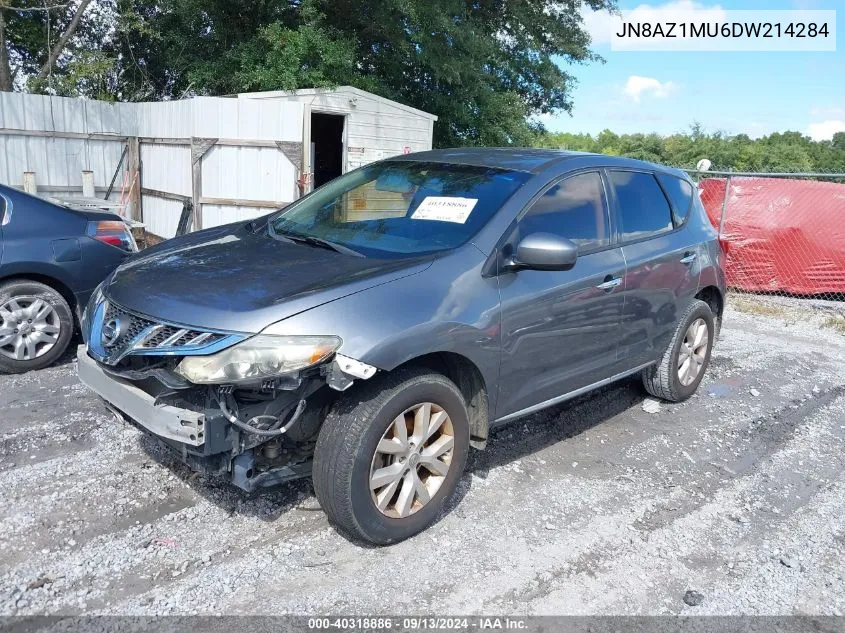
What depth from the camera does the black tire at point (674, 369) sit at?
5.04m

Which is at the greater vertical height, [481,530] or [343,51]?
[343,51]

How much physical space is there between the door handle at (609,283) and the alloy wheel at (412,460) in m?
1.34

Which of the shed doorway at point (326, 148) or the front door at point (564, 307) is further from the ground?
the shed doorway at point (326, 148)

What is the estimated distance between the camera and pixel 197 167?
9.52m

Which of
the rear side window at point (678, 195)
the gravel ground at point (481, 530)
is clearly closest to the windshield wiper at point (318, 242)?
the gravel ground at point (481, 530)

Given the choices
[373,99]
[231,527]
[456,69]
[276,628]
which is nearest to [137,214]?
[373,99]

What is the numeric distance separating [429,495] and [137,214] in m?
9.75

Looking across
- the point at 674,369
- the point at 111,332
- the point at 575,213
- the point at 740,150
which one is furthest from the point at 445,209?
the point at 740,150

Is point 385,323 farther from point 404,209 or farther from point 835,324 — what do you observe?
point 835,324

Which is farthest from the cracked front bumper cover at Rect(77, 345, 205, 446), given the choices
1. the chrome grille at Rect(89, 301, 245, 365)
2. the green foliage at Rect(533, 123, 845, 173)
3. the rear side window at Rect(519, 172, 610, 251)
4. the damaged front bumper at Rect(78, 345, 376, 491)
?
the green foliage at Rect(533, 123, 845, 173)

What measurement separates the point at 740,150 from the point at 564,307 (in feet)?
156

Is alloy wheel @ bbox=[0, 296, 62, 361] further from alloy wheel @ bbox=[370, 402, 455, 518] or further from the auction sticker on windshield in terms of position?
alloy wheel @ bbox=[370, 402, 455, 518]

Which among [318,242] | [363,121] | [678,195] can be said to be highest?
[363,121]

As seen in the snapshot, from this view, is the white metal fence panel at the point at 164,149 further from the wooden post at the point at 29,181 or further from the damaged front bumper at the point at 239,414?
the damaged front bumper at the point at 239,414
